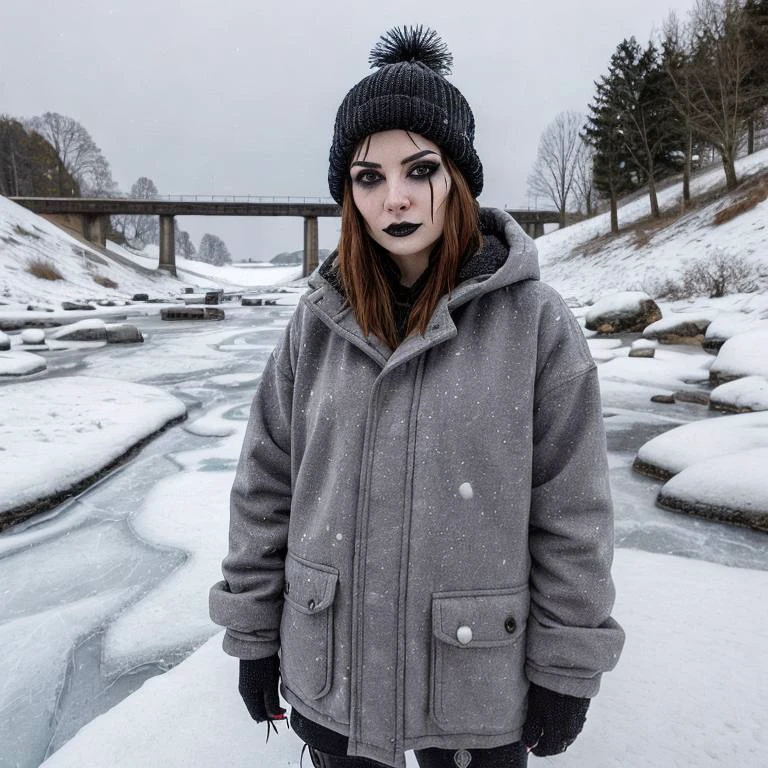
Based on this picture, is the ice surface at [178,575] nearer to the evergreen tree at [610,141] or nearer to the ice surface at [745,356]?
the ice surface at [745,356]

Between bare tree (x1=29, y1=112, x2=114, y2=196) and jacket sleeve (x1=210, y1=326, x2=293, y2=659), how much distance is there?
2447 inches

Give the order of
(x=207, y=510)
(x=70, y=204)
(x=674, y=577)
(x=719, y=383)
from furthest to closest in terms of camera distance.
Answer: (x=70, y=204) < (x=719, y=383) < (x=207, y=510) < (x=674, y=577)

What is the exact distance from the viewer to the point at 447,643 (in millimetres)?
1060

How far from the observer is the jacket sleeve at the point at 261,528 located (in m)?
1.24

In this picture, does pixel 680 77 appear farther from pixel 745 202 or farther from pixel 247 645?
pixel 247 645

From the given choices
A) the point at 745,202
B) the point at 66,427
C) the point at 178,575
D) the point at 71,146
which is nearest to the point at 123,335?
the point at 66,427

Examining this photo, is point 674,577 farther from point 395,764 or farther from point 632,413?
point 632,413

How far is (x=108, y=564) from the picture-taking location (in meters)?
3.24

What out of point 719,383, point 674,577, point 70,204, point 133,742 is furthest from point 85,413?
point 70,204

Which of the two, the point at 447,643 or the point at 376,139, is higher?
the point at 376,139

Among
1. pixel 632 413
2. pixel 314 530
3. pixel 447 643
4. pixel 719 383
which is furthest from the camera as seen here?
pixel 719 383

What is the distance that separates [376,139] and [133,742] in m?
2.02

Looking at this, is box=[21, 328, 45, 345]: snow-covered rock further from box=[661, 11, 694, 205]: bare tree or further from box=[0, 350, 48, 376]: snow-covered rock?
box=[661, 11, 694, 205]: bare tree

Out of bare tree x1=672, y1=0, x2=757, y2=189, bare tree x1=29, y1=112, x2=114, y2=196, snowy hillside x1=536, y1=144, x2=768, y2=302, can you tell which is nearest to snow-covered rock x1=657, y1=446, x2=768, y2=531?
snowy hillside x1=536, y1=144, x2=768, y2=302
